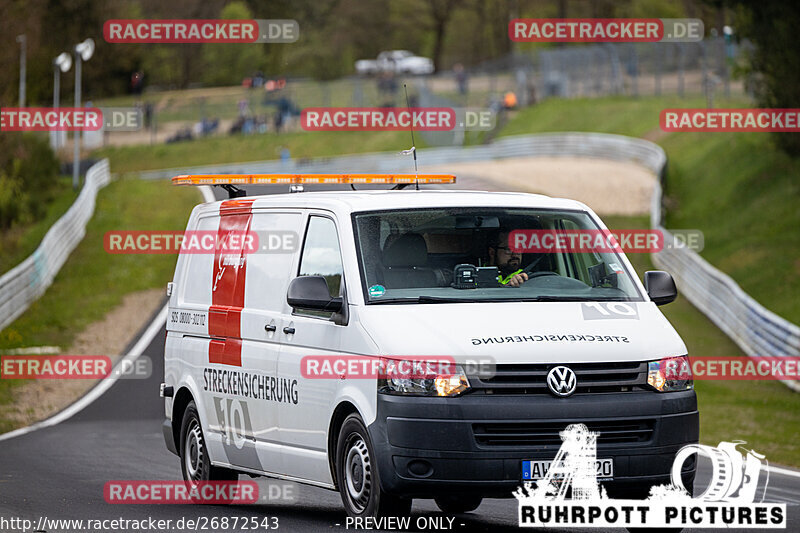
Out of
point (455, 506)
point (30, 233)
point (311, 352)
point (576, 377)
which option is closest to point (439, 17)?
point (30, 233)

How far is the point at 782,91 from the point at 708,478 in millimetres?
29326

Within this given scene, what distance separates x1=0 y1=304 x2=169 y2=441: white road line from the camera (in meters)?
19.6

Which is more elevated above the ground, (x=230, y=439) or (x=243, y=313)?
(x=243, y=313)

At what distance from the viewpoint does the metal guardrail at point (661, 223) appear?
25172 mm

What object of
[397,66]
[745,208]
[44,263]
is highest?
[397,66]

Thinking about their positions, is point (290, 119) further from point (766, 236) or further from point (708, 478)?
point (708, 478)

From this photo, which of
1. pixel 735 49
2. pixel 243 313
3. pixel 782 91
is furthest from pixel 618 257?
pixel 735 49

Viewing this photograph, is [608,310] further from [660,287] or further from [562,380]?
[562,380]

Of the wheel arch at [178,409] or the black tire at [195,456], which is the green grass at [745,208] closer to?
the wheel arch at [178,409]

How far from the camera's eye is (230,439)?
34.4 feet

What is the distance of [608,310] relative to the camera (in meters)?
8.87

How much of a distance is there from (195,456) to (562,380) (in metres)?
4.06

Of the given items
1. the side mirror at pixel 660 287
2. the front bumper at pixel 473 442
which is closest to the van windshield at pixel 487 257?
the side mirror at pixel 660 287

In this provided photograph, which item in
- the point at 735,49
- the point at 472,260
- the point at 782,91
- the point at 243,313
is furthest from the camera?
the point at 735,49
